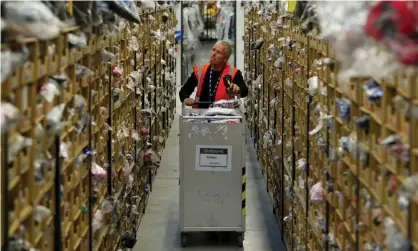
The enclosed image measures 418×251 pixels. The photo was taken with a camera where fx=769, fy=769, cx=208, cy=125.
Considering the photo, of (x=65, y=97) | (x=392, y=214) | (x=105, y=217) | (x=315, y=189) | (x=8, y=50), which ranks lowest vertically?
(x=105, y=217)

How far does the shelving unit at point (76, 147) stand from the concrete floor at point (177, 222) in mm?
287

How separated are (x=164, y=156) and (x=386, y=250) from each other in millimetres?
8664

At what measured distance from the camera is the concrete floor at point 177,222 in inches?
293

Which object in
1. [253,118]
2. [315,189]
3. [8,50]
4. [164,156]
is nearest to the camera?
[8,50]

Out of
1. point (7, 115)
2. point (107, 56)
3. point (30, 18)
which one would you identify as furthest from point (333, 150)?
point (7, 115)

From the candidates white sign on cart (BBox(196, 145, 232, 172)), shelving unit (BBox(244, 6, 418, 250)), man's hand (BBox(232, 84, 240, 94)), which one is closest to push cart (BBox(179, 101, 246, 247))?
white sign on cart (BBox(196, 145, 232, 172))

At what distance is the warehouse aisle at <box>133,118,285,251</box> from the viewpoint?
24.4 feet

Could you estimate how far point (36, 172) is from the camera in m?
3.49

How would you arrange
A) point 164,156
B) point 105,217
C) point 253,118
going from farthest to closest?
point 253,118 < point 164,156 < point 105,217

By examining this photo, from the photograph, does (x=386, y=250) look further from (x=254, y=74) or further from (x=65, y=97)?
(x=254, y=74)

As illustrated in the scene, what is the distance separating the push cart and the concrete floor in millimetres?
333

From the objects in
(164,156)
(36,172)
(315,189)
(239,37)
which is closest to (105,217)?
(315,189)

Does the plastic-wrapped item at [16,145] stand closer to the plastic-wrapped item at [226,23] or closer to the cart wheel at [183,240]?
the cart wheel at [183,240]

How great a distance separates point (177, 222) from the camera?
27.3ft
